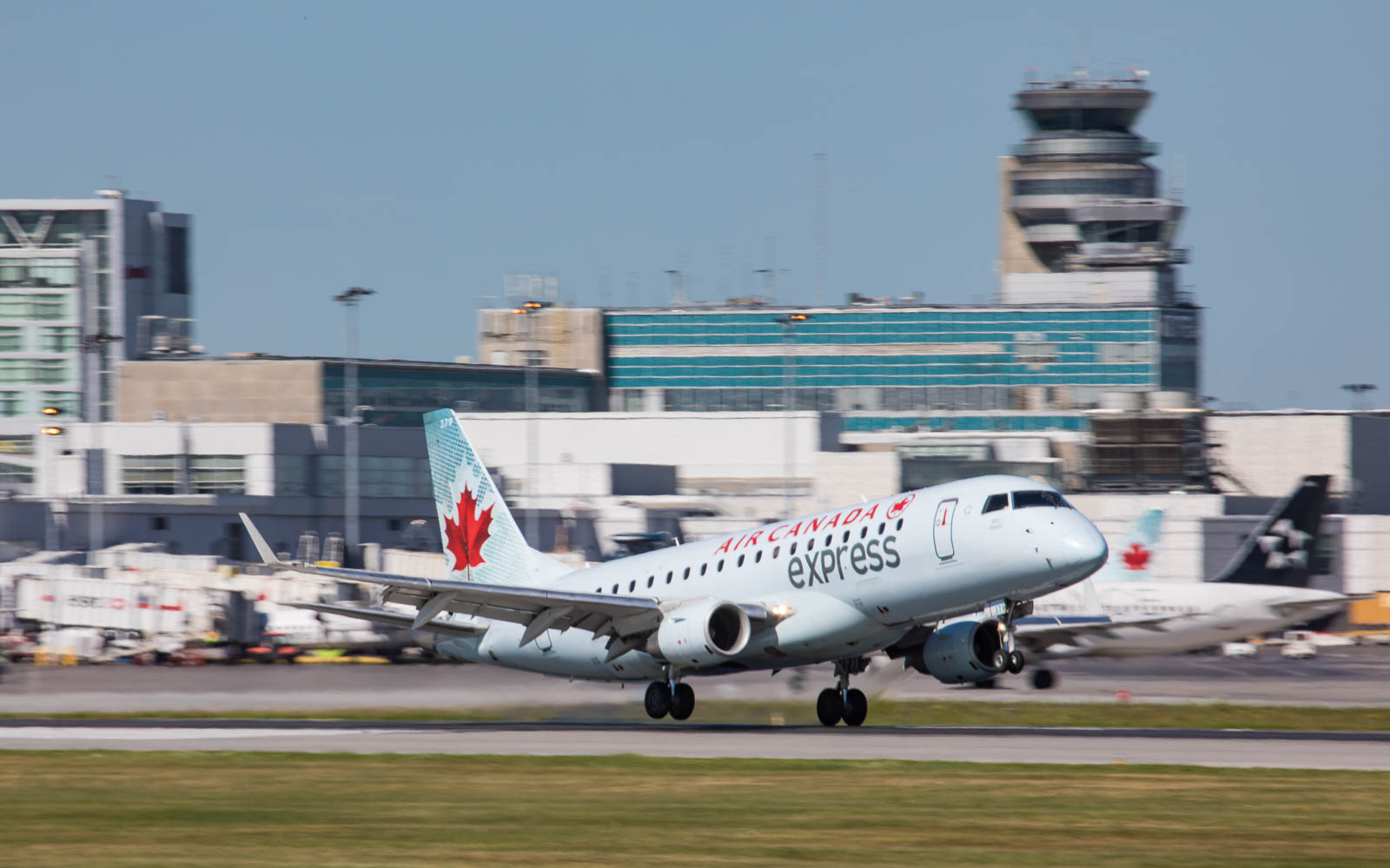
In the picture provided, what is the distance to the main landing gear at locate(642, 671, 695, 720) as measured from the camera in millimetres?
38156

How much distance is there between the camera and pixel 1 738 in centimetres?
3538

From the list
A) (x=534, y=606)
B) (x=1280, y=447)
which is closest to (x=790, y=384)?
(x=1280, y=447)

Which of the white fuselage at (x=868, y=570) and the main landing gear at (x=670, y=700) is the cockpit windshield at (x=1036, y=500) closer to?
the white fuselage at (x=868, y=570)

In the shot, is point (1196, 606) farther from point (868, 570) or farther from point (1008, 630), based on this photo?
point (868, 570)

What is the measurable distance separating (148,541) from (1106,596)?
228 ft

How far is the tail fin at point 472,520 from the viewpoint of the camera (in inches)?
1770

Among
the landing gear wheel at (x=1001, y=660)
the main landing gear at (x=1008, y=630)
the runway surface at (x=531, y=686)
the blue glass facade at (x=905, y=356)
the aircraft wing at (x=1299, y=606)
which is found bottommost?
the runway surface at (x=531, y=686)

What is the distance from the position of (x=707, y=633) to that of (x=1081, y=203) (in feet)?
508

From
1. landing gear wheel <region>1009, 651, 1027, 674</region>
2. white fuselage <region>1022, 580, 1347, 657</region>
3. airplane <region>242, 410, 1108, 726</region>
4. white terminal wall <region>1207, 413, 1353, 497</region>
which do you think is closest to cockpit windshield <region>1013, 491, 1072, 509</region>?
airplane <region>242, 410, 1108, 726</region>

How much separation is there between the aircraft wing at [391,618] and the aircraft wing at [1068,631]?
1664 centimetres

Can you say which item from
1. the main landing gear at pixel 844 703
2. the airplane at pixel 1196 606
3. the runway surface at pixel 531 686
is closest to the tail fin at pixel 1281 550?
the airplane at pixel 1196 606

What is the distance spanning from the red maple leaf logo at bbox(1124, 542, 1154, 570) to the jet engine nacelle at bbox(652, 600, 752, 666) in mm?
31515

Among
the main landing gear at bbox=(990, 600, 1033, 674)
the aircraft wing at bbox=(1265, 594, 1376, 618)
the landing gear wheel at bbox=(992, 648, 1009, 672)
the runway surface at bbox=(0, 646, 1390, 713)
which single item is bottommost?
the runway surface at bbox=(0, 646, 1390, 713)

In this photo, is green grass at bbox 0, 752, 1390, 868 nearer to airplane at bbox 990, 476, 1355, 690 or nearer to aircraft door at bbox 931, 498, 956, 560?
aircraft door at bbox 931, 498, 956, 560
